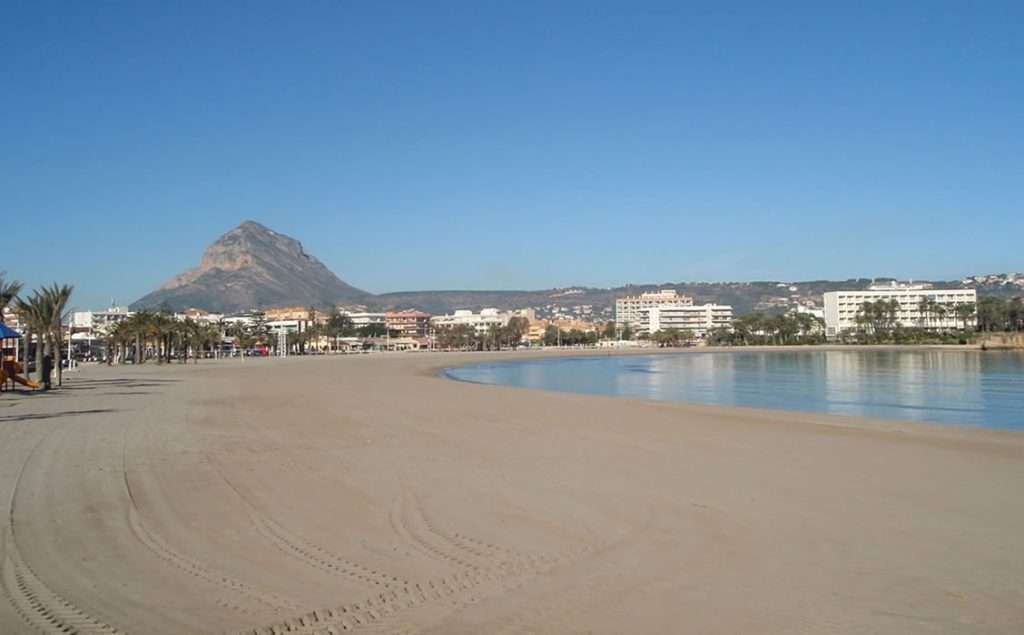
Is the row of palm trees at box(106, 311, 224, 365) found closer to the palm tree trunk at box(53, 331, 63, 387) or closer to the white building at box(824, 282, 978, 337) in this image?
the palm tree trunk at box(53, 331, 63, 387)

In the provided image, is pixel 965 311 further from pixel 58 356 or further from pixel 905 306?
pixel 58 356

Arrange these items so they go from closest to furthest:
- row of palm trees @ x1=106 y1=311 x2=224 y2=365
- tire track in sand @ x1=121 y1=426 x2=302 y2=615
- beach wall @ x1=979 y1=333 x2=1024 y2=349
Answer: tire track in sand @ x1=121 y1=426 x2=302 y2=615 → row of palm trees @ x1=106 y1=311 x2=224 y2=365 → beach wall @ x1=979 y1=333 x2=1024 y2=349

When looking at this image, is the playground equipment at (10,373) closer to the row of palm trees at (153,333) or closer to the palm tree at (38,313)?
the palm tree at (38,313)

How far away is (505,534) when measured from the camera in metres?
7.37

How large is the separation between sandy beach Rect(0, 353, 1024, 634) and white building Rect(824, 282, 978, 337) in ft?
488

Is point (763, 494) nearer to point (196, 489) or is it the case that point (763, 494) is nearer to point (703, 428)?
point (196, 489)

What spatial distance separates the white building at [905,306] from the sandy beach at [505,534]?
149m

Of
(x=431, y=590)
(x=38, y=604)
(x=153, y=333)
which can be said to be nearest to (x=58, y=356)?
(x=38, y=604)

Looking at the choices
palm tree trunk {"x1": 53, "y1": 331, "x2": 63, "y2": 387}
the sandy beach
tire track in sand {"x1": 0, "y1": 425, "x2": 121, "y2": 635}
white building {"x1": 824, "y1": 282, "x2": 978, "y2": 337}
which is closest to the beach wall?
white building {"x1": 824, "y1": 282, "x2": 978, "y2": 337}


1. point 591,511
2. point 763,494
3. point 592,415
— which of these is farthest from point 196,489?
point 592,415

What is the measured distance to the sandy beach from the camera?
5.22 meters

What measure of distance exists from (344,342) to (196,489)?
15367cm

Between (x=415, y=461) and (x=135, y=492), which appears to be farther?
(x=415, y=461)

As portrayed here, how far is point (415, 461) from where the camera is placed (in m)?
11.9
